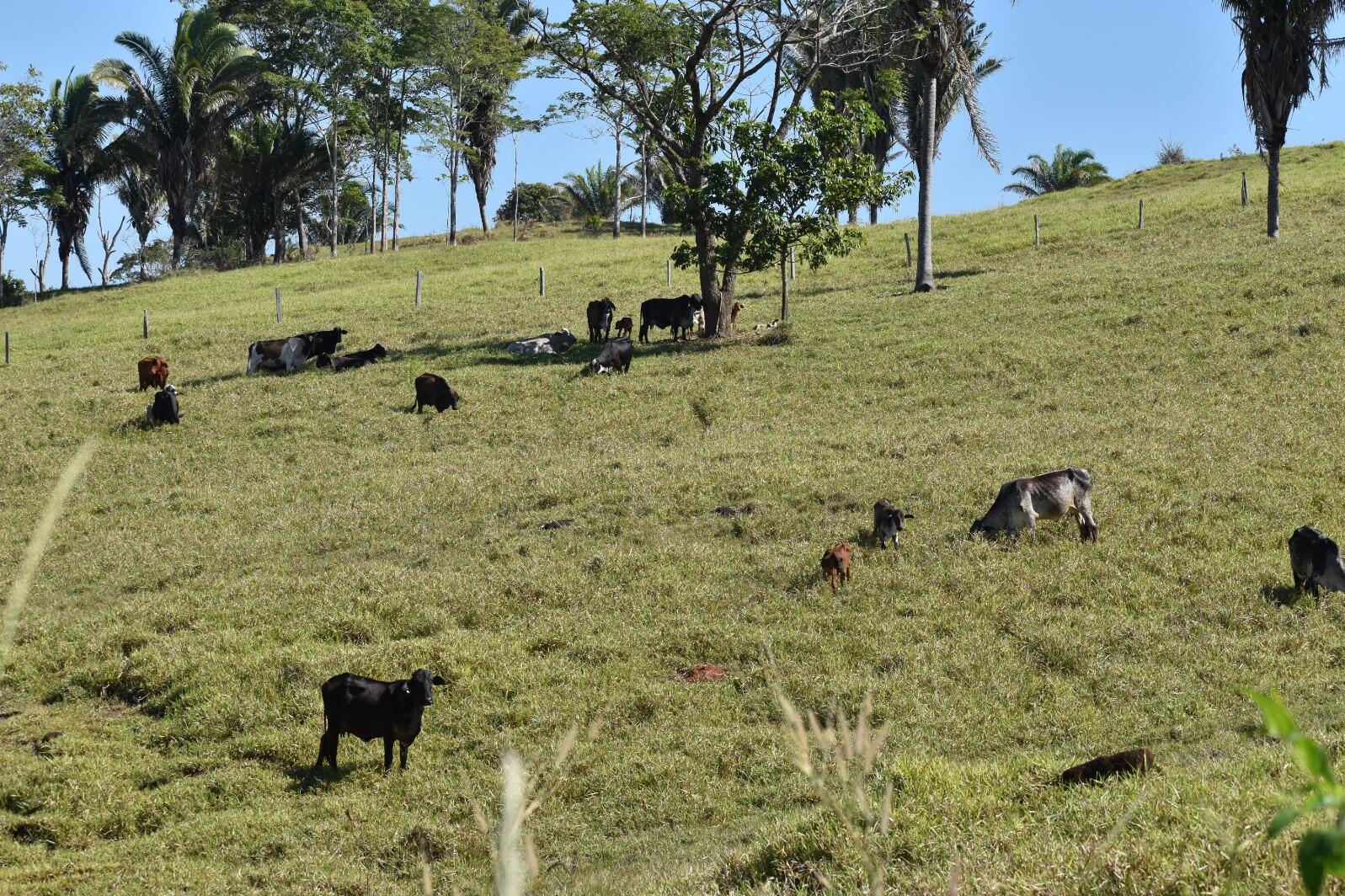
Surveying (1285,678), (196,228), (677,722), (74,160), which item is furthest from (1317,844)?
(196,228)

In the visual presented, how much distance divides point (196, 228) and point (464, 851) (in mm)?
81803

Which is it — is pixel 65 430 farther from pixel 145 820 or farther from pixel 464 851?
pixel 464 851

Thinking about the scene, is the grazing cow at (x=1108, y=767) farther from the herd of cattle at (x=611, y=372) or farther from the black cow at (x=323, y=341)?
the black cow at (x=323, y=341)

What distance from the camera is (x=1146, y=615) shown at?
14.2 m

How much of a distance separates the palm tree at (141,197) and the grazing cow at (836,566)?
73.3m

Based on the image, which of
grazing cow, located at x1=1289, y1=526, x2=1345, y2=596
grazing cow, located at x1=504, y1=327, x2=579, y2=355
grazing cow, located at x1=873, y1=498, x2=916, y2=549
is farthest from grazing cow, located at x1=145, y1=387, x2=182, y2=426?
grazing cow, located at x1=1289, y1=526, x2=1345, y2=596

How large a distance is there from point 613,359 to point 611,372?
0.38 meters

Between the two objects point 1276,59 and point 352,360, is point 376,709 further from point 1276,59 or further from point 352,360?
point 1276,59

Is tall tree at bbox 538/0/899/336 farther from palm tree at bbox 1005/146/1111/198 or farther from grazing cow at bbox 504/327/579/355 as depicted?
palm tree at bbox 1005/146/1111/198

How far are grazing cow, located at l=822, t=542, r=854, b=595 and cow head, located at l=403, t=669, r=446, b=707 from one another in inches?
236

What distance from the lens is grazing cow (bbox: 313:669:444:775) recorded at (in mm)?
11422

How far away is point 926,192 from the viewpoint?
133ft

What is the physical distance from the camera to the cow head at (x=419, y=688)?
1120 centimetres

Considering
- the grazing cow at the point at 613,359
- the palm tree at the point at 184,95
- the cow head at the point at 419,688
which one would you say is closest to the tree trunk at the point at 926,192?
the grazing cow at the point at 613,359
